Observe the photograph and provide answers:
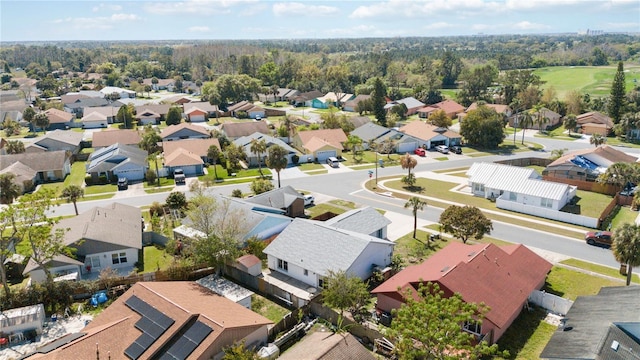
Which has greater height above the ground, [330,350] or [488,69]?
[488,69]

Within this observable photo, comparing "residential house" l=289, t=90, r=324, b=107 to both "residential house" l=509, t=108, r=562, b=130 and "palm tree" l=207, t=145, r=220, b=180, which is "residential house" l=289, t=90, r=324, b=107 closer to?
"residential house" l=509, t=108, r=562, b=130

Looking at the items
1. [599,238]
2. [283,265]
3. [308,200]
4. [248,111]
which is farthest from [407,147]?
[248,111]

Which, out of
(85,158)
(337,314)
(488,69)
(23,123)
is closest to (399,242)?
(337,314)

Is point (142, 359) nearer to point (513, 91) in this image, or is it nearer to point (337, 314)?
point (337, 314)

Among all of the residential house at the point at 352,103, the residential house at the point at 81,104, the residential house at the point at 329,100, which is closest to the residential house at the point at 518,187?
the residential house at the point at 352,103

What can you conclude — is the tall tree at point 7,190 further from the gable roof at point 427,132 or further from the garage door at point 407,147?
the gable roof at point 427,132

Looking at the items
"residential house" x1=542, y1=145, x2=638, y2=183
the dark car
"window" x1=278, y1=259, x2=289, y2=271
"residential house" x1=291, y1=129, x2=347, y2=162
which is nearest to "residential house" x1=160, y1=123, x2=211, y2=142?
"residential house" x1=291, y1=129, x2=347, y2=162
